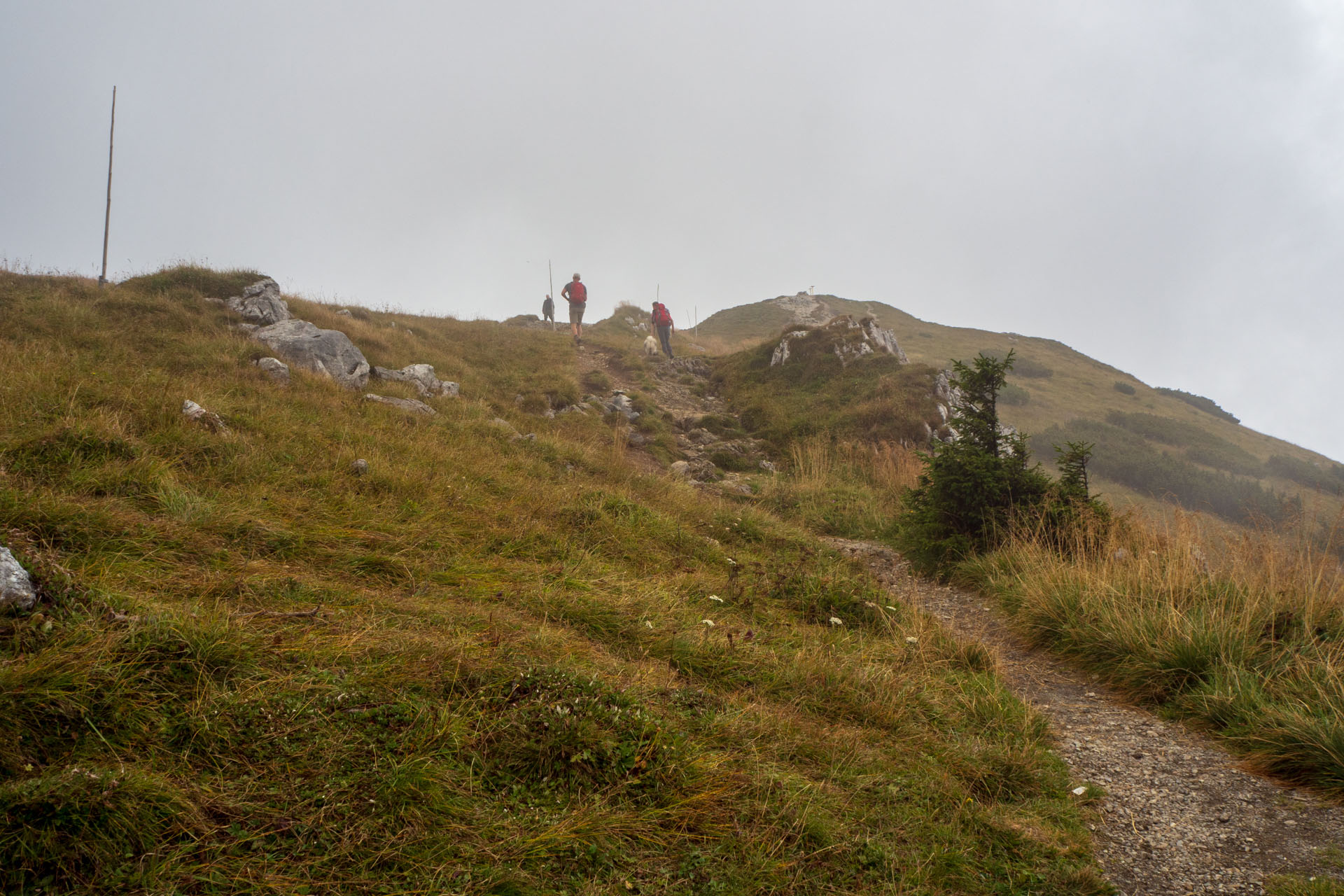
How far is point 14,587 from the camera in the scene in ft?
9.44

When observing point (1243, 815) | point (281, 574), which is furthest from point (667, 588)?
point (1243, 815)

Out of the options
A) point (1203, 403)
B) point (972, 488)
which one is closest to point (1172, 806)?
point (972, 488)

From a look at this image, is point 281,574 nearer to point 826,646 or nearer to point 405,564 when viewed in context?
point 405,564

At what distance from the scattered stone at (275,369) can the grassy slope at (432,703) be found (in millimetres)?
2947

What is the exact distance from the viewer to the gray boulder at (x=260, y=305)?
13.9 meters

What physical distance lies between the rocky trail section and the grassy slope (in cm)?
31

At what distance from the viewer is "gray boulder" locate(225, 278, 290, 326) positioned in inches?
546

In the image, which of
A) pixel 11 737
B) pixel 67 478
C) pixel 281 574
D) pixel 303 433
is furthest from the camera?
pixel 303 433

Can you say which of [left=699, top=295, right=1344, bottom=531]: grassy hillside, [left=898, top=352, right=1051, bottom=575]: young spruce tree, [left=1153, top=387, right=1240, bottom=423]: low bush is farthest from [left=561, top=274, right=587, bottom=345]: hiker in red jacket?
[left=1153, top=387, right=1240, bottom=423]: low bush

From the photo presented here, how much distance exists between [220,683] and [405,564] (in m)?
2.22

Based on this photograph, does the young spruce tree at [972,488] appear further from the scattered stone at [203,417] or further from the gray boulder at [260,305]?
the gray boulder at [260,305]

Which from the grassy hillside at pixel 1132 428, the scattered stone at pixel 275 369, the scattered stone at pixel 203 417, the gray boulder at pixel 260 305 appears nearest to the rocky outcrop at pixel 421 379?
the scattered stone at pixel 275 369

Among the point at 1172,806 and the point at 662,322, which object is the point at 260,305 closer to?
the point at 662,322

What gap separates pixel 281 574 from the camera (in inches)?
168
